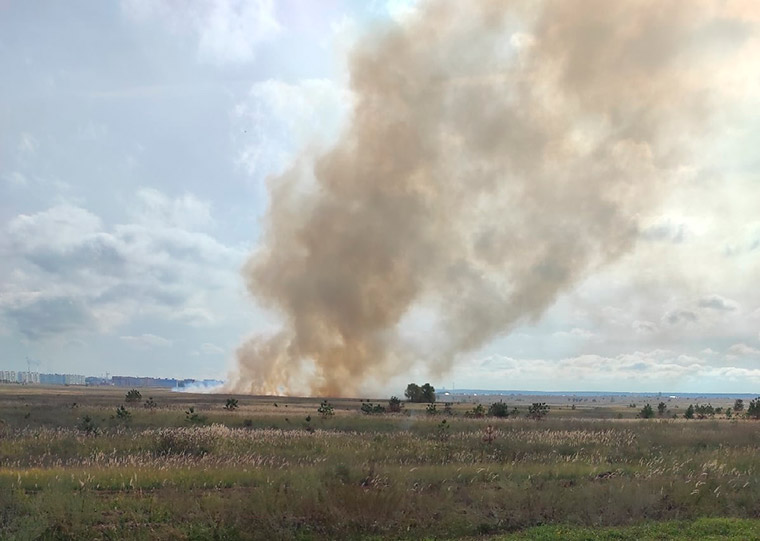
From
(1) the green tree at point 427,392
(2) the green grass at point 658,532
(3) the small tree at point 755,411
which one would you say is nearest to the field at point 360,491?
(2) the green grass at point 658,532

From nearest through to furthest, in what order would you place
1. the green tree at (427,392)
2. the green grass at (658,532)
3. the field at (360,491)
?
the field at (360,491)
the green grass at (658,532)
the green tree at (427,392)

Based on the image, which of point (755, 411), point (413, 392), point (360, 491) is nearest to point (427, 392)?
point (413, 392)

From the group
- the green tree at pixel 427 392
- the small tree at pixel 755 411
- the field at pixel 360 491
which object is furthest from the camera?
the green tree at pixel 427 392

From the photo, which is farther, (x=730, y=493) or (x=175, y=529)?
(x=730, y=493)

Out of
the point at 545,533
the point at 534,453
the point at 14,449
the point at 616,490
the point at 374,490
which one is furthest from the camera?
the point at 534,453

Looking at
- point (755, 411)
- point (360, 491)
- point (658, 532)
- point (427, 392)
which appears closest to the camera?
point (658, 532)

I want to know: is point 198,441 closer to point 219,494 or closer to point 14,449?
point 14,449

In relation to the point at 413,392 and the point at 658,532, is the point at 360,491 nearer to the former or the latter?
the point at 658,532

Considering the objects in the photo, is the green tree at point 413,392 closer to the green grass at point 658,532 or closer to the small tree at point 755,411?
the small tree at point 755,411

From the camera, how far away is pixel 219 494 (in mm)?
11930

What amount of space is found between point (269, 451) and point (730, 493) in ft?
42.7

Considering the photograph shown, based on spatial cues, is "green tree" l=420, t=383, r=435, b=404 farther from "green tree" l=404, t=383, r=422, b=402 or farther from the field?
the field

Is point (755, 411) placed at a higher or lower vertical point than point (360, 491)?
lower

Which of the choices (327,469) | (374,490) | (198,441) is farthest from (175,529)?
(198,441)
